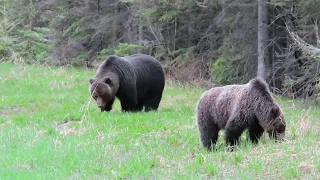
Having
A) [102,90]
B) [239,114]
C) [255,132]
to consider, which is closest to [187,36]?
[102,90]

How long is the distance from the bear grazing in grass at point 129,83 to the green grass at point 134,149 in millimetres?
506

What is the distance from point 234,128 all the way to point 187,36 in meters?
21.6

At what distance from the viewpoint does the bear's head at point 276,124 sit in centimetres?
884

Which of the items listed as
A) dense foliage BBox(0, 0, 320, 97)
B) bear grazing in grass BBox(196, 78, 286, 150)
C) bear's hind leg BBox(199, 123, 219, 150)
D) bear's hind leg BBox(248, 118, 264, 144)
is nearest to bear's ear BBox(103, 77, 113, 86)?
bear grazing in grass BBox(196, 78, 286, 150)

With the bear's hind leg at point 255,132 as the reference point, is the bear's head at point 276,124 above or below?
above

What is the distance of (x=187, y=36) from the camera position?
30328mm

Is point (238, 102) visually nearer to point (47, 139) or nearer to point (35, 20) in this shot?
point (47, 139)

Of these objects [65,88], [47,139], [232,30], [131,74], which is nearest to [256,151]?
[47,139]

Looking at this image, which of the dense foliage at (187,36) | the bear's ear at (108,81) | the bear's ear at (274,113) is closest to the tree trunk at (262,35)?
the dense foliage at (187,36)

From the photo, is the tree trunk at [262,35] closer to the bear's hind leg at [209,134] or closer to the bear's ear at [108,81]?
the bear's ear at [108,81]

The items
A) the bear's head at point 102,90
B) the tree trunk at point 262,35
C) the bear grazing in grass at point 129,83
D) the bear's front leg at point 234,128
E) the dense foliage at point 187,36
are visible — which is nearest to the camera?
the bear's front leg at point 234,128

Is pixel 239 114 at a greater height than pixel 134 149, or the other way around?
pixel 239 114

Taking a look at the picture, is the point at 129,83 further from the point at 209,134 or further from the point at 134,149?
the point at 209,134

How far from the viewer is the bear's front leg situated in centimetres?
900
